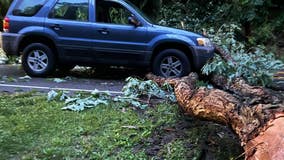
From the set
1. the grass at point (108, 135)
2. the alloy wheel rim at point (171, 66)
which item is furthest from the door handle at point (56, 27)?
the grass at point (108, 135)

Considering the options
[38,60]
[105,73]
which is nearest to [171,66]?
[105,73]

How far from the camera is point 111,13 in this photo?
10570mm

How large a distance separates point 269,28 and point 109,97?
9986mm

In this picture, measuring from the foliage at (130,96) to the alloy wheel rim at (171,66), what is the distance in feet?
7.05

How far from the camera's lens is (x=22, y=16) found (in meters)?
10.3

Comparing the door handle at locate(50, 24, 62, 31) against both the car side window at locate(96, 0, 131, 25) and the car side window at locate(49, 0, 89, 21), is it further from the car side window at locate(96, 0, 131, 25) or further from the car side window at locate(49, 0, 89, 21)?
the car side window at locate(96, 0, 131, 25)

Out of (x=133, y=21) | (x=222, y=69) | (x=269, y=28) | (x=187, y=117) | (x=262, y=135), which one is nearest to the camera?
(x=262, y=135)

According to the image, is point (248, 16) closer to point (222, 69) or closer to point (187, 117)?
point (222, 69)

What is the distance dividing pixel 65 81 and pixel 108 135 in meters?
4.39

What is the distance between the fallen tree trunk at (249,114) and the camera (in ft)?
13.2

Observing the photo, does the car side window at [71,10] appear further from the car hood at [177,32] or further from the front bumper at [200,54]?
the front bumper at [200,54]

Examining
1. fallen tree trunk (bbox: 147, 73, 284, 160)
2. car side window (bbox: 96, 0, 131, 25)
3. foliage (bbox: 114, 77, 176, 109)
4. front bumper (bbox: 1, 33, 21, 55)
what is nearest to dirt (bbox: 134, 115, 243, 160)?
fallen tree trunk (bbox: 147, 73, 284, 160)

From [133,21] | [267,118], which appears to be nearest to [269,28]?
[133,21]

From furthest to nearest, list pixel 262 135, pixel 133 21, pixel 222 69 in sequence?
pixel 133 21 → pixel 222 69 → pixel 262 135
